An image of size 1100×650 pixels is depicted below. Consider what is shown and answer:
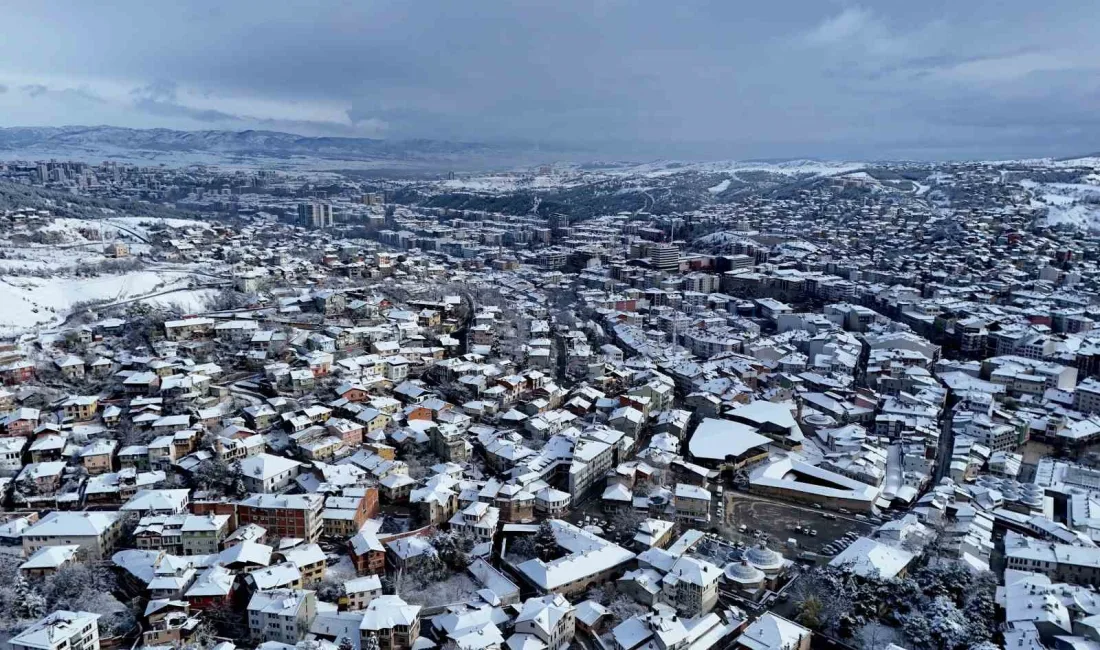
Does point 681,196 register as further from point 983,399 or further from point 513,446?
point 513,446

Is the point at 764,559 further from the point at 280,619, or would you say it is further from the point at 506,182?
the point at 506,182

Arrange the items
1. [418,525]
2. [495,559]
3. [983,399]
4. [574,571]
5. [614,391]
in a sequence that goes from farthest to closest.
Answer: [614,391], [983,399], [418,525], [495,559], [574,571]

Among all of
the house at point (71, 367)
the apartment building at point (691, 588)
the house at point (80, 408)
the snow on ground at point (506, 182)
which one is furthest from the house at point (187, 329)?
the snow on ground at point (506, 182)

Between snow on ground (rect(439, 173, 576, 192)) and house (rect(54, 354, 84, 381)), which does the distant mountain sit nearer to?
snow on ground (rect(439, 173, 576, 192))

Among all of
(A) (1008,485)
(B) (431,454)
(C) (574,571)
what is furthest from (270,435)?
(A) (1008,485)

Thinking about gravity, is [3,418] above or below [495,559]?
above

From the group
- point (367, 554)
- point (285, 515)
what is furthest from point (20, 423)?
point (367, 554)
